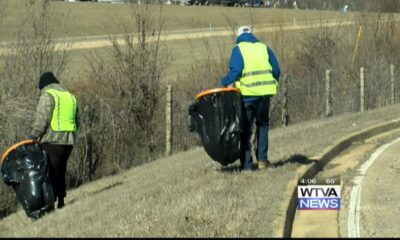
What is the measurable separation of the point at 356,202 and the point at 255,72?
7.35 feet

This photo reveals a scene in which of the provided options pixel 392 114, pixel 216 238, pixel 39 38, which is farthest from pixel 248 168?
pixel 392 114

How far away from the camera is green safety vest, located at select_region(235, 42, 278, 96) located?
30.3 feet

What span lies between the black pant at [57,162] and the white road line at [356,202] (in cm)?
397

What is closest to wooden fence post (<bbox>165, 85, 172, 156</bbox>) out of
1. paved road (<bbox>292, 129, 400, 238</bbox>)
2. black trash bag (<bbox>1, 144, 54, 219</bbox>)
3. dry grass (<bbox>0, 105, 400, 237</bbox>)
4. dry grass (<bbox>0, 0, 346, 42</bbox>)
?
dry grass (<bbox>0, 105, 400, 237</bbox>)

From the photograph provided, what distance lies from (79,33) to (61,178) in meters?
40.7

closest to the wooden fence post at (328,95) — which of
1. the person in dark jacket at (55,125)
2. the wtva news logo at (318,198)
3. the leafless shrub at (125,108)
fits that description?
the leafless shrub at (125,108)

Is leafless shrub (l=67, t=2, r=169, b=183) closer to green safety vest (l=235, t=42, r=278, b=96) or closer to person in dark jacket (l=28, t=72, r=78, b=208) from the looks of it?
person in dark jacket (l=28, t=72, r=78, b=208)

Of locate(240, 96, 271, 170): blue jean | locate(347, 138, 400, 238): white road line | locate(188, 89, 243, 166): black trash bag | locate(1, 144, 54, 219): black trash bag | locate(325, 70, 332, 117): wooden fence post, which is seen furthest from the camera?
locate(325, 70, 332, 117): wooden fence post

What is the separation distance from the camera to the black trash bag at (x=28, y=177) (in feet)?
28.5

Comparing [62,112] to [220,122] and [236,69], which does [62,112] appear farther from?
[236,69]

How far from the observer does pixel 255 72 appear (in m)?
9.28

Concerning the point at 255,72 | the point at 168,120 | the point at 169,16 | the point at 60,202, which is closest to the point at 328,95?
the point at 168,120

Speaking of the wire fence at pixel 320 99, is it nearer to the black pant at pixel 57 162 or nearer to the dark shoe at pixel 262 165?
the dark shoe at pixel 262 165

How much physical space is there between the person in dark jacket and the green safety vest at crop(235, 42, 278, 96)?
7.95 feet
